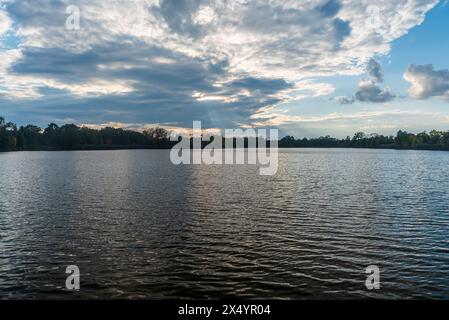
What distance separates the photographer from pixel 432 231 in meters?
31.0

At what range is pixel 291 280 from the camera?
67.2 feet

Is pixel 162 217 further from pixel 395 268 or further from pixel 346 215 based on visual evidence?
pixel 395 268

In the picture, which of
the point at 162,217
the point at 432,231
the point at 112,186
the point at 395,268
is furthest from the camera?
the point at 112,186

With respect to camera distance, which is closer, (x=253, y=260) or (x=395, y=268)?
(x=395, y=268)

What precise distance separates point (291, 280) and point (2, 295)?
16063 mm

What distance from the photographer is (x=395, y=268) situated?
22.4 m
